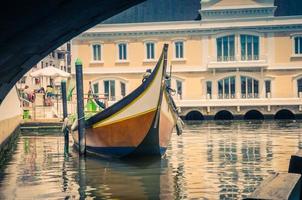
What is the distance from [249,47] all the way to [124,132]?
32859 millimetres

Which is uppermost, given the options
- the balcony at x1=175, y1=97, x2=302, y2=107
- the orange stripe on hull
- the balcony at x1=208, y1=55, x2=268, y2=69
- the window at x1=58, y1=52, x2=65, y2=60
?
the window at x1=58, y1=52, x2=65, y2=60

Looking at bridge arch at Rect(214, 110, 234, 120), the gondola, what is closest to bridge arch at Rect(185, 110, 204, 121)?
bridge arch at Rect(214, 110, 234, 120)

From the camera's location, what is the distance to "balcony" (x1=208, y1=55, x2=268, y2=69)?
50656 millimetres

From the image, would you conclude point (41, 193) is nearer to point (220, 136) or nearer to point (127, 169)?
point (127, 169)

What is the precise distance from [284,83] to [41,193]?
40134mm

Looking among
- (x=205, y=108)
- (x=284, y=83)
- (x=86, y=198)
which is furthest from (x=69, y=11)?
(x=284, y=83)

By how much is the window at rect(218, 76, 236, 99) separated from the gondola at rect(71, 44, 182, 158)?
2974cm

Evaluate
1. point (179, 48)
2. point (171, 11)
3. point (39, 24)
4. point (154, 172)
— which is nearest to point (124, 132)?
point (154, 172)

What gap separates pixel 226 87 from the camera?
5169 centimetres

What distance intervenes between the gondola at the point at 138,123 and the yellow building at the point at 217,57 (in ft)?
91.6

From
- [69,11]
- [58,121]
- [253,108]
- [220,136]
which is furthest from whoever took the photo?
A: [253,108]

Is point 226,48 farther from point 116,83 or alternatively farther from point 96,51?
point 96,51

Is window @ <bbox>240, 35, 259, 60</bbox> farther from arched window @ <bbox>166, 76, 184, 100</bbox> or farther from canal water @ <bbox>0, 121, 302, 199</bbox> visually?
canal water @ <bbox>0, 121, 302, 199</bbox>

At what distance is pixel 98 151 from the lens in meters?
22.1
